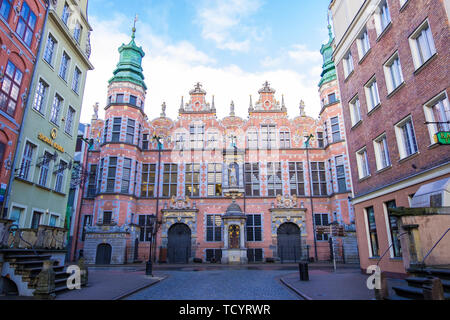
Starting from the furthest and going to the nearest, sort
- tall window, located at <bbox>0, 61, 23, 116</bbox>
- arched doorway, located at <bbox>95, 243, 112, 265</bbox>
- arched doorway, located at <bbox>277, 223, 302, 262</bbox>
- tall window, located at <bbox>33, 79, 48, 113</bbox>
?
arched doorway, located at <bbox>277, 223, 302, 262</bbox>, arched doorway, located at <bbox>95, 243, 112, 265</bbox>, tall window, located at <bbox>33, 79, 48, 113</bbox>, tall window, located at <bbox>0, 61, 23, 116</bbox>

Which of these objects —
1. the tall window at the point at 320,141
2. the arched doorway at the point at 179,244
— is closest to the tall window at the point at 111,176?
the arched doorway at the point at 179,244

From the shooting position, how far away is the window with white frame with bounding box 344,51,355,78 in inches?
Result: 706

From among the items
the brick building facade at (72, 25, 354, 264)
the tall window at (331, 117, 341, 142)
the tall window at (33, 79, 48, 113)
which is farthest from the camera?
the tall window at (331, 117, 341, 142)

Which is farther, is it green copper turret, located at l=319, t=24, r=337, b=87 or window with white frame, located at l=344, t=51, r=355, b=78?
green copper turret, located at l=319, t=24, r=337, b=87

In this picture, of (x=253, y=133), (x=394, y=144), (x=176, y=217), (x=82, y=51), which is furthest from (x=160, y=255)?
(x=394, y=144)

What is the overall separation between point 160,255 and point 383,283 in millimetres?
24725

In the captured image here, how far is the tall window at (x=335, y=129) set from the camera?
3077 cm

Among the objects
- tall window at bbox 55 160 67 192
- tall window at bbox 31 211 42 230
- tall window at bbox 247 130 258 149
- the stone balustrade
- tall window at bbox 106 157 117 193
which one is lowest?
the stone balustrade

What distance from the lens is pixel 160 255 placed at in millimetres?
29422

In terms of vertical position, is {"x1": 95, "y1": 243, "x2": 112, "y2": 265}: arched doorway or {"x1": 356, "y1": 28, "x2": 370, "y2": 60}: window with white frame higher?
{"x1": 356, "y1": 28, "x2": 370, "y2": 60}: window with white frame

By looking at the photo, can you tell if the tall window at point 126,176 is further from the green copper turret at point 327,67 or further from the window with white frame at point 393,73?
the window with white frame at point 393,73

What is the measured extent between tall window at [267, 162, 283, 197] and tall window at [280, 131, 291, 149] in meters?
2.31

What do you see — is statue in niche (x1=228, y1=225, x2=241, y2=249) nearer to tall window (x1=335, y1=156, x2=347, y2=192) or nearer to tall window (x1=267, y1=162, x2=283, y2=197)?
tall window (x1=267, y1=162, x2=283, y2=197)

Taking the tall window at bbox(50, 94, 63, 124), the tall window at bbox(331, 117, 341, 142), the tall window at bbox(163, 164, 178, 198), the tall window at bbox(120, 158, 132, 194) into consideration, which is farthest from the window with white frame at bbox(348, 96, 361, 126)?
the tall window at bbox(120, 158, 132, 194)
